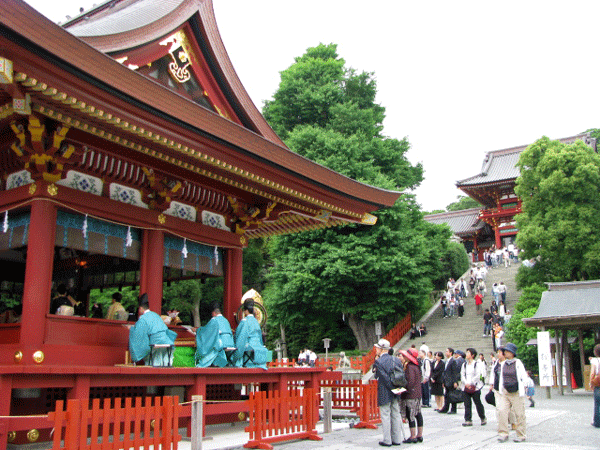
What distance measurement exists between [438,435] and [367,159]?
23.3 metres

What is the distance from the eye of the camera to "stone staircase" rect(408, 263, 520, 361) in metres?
27.8

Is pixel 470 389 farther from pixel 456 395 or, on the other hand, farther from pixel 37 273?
pixel 37 273

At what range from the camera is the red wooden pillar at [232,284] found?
12742mm

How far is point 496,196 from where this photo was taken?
52031 mm

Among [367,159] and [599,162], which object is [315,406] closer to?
[367,159]

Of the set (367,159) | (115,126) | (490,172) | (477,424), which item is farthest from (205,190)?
(490,172)

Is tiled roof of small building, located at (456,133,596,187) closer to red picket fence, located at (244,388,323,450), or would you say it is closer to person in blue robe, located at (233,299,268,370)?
person in blue robe, located at (233,299,268,370)

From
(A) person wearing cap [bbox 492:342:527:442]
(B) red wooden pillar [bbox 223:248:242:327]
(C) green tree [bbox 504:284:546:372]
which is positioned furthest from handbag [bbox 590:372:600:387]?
(C) green tree [bbox 504:284:546:372]

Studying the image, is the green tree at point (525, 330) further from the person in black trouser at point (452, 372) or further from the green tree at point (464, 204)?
the green tree at point (464, 204)

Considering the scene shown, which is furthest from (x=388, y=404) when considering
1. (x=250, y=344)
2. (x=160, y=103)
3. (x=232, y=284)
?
(x=160, y=103)

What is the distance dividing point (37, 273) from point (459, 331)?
25471 mm

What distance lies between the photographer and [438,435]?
10.5 metres

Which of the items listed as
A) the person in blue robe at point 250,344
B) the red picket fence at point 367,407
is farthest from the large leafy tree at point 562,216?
the person in blue robe at point 250,344

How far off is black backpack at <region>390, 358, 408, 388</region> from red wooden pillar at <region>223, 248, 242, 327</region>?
456cm
